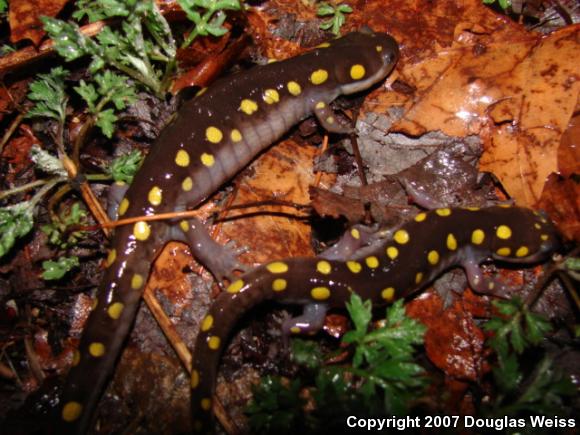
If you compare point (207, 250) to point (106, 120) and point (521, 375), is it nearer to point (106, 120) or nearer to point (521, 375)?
point (106, 120)

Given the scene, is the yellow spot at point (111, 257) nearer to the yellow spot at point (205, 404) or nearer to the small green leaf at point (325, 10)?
the yellow spot at point (205, 404)

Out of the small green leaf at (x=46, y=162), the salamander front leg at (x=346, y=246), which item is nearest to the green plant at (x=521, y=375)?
the salamander front leg at (x=346, y=246)

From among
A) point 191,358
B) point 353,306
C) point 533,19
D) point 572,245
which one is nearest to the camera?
point 353,306

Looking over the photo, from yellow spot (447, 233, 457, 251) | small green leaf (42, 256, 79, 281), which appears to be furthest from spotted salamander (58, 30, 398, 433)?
yellow spot (447, 233, 457, 251)

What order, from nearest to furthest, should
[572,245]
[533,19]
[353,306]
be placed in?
[353,306] → [572,245] → [533,19]

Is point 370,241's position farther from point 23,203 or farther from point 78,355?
point 23,203

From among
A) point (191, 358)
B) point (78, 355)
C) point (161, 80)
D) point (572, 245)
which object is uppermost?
point (161, 80)

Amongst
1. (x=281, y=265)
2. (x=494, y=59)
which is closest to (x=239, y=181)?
(x=281, y=265)
